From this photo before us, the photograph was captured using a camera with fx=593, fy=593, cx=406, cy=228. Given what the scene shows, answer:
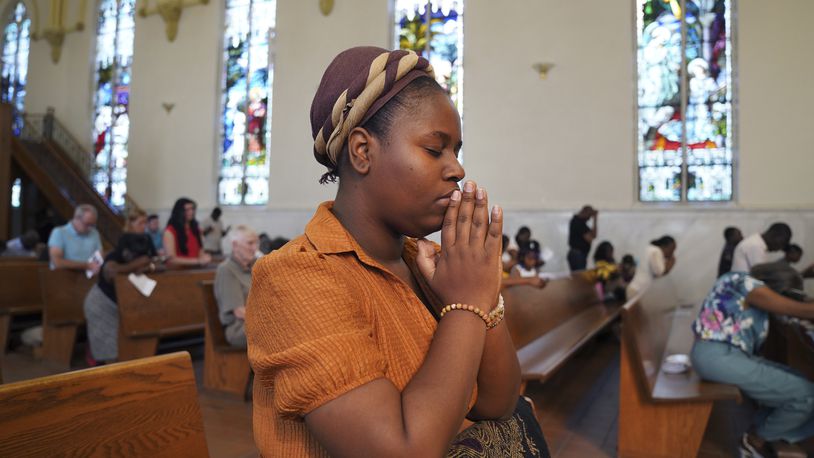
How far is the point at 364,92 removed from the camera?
2.89 ft

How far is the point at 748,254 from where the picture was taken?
592 cm

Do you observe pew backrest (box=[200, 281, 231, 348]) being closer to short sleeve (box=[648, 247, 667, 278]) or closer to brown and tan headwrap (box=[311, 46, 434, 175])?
brown and tan headwrap (box=[311, 46, 434, 175])

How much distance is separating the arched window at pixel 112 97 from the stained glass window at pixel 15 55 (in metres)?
2.48

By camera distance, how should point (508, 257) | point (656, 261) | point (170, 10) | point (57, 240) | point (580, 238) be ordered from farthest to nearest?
point (170, 10) < point (580, 238) < point (508, 257) < point (656, 261) < point (57, 240)

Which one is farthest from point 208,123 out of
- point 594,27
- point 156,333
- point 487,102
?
point 156,333

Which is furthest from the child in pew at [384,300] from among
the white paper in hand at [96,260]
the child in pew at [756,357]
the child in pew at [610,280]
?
the child in pew at [610,280]

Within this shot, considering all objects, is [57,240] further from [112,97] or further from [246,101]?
[112,97]

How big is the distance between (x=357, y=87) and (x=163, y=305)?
4481mm

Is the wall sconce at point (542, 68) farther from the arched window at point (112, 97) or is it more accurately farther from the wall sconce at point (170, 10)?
the arched window at point (112, 97)

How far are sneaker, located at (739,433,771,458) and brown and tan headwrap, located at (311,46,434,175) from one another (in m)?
3.19

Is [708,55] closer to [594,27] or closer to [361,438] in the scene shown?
[594,27]

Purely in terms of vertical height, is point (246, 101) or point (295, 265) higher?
point (246, 101)

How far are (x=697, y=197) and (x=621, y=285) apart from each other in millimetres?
2553

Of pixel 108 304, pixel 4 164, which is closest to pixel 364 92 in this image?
pixel 108 304
